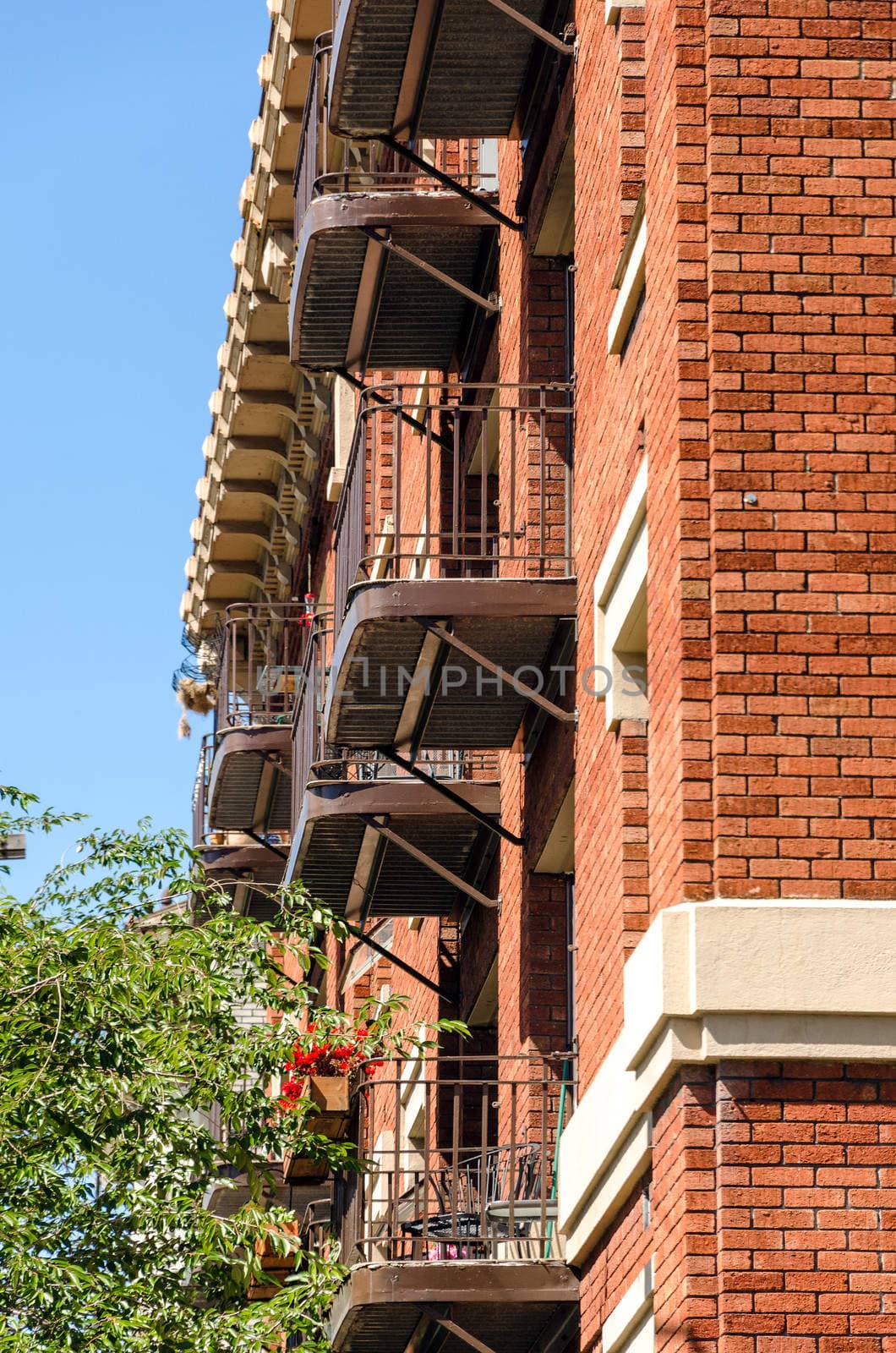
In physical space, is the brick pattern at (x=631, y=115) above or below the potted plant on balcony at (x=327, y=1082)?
above

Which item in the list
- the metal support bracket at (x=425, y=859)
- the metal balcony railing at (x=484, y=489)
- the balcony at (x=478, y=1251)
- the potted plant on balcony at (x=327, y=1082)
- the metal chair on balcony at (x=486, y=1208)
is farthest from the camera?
the metal support bracket at (x=425, y=859)

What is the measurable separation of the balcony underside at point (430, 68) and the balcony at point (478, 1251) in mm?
6033

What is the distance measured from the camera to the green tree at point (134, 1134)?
1270 centimetres

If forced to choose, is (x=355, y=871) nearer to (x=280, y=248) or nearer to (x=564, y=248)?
(x=564, y=248)

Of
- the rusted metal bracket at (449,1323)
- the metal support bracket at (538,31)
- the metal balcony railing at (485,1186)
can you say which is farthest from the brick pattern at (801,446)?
the rusted metal bracket at (449,1323)

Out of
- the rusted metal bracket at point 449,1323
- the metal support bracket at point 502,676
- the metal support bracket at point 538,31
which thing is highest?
the metal support bracket at point 538,31

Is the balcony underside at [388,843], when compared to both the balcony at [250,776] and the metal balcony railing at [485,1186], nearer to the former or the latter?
the metal balcony railing at [485,1186]

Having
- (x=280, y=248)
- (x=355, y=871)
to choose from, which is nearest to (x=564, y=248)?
(x=355, y=871)

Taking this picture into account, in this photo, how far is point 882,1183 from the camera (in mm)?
8266

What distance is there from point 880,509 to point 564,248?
20.5 feet

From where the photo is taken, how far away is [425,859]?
16.4 meters

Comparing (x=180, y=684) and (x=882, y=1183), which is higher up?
(x=180, y=684)

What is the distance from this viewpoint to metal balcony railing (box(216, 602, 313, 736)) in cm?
2562

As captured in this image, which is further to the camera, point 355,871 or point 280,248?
point 280,248
